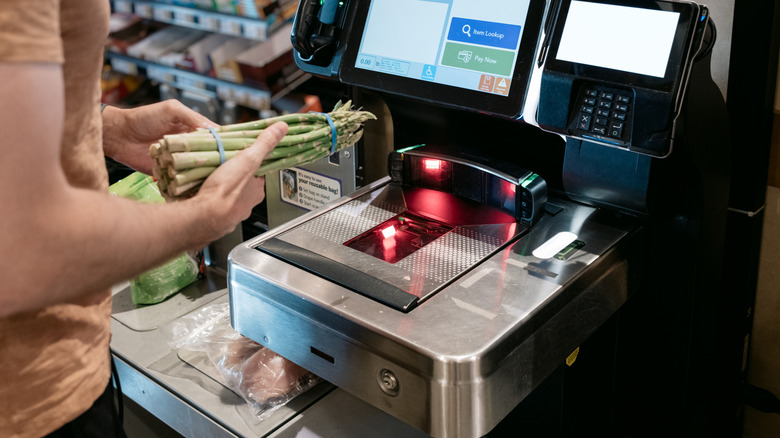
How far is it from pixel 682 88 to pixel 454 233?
0.45m

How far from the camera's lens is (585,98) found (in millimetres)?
1148

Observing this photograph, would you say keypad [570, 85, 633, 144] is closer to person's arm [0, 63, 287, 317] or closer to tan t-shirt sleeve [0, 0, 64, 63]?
person's arm [0, 63, 287, 317]

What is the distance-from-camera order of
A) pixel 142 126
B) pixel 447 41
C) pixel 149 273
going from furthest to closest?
pixel 149 273 → pixel 447 41 → pixel 142 126

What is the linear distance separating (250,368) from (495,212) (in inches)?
21.6

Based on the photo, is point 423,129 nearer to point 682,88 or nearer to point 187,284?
point 682,88

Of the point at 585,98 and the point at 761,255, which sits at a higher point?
the point at 585,98

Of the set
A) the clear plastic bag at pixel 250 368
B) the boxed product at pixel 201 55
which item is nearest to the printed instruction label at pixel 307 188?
the clear plastic bag at pixel 250 368

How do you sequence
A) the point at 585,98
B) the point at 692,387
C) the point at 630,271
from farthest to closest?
1. the point at 692,387
2. the point at 630,271
3. the point at 585,98

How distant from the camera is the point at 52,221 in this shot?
2.21 feet

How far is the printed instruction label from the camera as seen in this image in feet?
5.93

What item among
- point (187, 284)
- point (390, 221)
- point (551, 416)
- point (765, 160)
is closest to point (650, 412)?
point (551, 416)

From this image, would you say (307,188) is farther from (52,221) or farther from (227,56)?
(227,56)

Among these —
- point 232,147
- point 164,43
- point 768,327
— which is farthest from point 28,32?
point 164,43

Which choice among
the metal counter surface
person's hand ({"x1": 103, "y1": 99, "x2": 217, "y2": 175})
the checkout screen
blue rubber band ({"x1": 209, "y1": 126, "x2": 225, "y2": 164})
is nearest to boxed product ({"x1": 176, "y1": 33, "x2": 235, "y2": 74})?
the metal counter surface
